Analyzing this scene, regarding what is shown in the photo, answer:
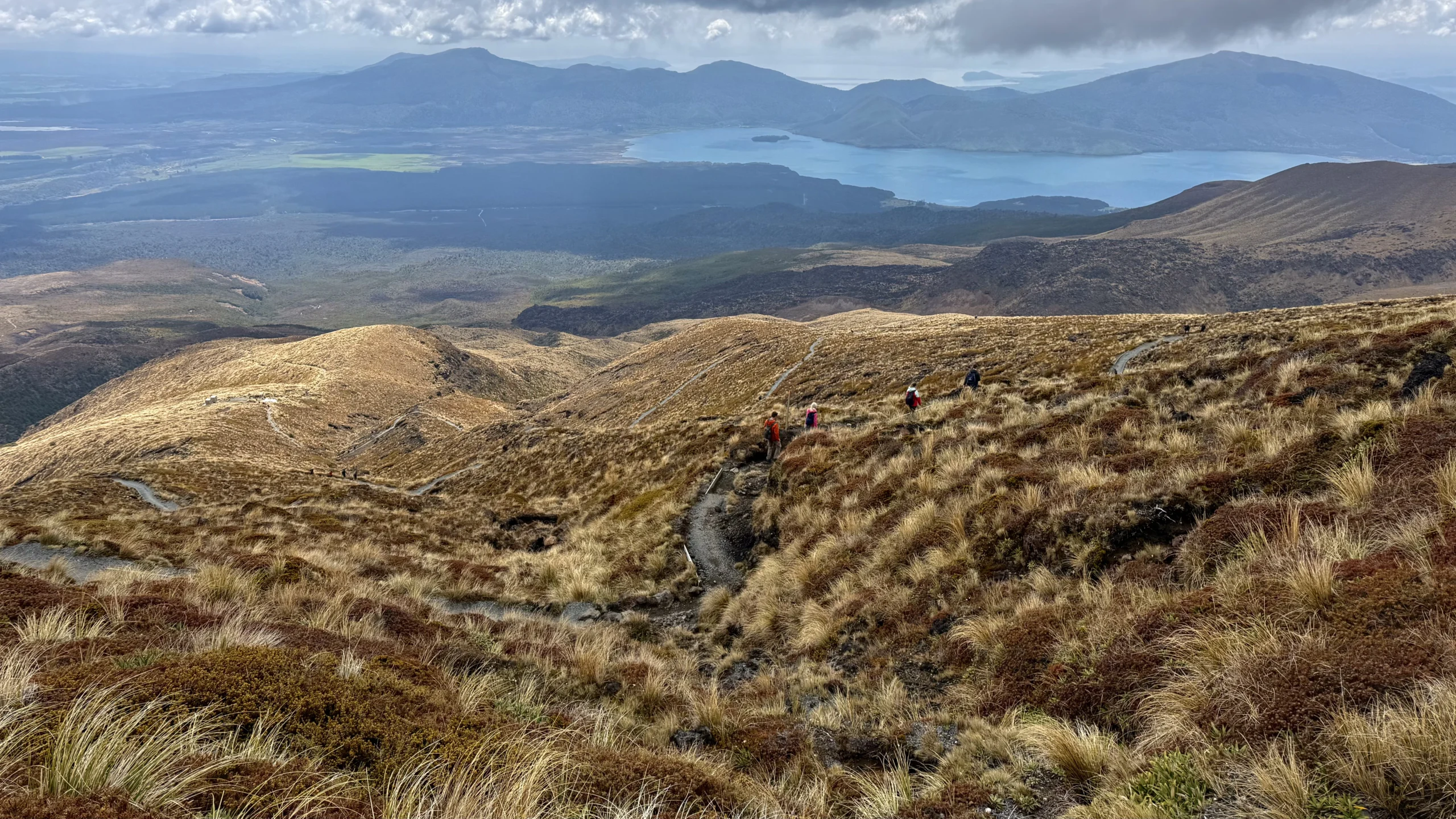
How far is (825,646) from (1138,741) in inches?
195

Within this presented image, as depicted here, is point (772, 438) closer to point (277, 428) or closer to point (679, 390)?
point (679, 390)

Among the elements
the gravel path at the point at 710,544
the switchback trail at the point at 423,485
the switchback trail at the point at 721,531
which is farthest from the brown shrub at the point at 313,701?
the switchback trail at the point at 423,485

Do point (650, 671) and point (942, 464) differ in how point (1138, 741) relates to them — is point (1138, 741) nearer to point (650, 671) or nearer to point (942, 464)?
point (650, 671)

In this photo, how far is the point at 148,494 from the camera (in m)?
28.2

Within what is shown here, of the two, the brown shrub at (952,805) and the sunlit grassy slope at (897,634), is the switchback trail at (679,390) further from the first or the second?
the brown shrub at (952,805)

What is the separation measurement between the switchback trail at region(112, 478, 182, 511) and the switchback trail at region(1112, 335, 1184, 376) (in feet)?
114

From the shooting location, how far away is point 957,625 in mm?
7680

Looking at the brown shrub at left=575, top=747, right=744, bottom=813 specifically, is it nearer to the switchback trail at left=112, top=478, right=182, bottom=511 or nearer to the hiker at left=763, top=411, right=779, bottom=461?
the hiker at left=763, top=411, right=779, bottom=461

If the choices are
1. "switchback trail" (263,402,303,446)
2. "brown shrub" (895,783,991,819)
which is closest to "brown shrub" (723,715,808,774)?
"brown shrub" (895,783,991,819)

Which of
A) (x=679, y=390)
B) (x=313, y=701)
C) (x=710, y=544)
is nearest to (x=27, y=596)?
(x=313, y=701)

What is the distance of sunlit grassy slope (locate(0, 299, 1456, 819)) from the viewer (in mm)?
3621

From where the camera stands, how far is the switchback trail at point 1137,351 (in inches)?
938

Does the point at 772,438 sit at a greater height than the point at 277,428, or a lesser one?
greater

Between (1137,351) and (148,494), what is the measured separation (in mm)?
40866
